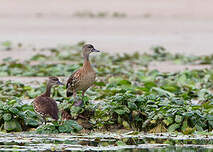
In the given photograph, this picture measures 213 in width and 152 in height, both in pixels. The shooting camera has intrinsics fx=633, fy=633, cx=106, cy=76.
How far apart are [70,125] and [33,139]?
0.77 meters

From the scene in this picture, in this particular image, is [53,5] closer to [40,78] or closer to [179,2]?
Answer: [179,2]

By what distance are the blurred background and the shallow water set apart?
533 inches

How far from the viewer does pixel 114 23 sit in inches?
1391

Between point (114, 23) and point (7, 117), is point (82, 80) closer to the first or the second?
point (7, 117)

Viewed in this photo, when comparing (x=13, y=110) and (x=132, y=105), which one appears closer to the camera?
(x=13, y=110)

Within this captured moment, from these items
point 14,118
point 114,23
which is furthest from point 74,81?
point 114,23

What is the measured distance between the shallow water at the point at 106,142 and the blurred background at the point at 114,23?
13537 mm

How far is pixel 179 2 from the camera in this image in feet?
150

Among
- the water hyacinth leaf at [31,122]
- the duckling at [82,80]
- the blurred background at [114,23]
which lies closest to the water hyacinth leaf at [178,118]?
the duckling at [82,80]

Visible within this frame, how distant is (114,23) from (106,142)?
26.7 m

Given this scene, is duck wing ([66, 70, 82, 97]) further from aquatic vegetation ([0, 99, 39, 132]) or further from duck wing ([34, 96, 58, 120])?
aquatic vegetation ([0, 99, 39, 132])

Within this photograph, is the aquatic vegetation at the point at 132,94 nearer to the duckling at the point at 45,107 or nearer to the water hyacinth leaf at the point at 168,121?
the water hyacinth leaf at the point at 168,121

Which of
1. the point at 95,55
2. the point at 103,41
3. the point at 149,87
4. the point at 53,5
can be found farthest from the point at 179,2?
the point at 149,87

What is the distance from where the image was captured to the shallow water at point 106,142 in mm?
8375
